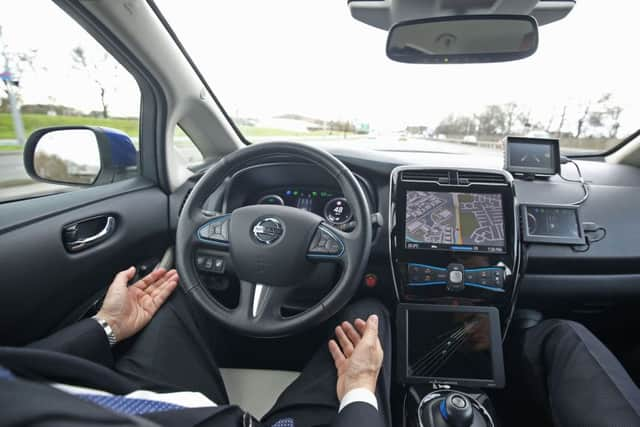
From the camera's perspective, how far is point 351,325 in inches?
63.4

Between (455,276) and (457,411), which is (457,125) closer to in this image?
(455,276)

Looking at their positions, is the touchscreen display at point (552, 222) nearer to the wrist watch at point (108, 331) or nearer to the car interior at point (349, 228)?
the car interior at point (349, 228)

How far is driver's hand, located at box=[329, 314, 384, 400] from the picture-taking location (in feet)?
4.37

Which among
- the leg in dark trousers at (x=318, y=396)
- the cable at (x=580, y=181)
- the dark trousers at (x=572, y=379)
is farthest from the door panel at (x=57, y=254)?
the cable at (x=580, y=181)

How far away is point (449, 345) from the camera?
185 cm

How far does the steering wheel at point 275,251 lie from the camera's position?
139 cm

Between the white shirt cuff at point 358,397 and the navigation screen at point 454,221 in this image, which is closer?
the white shirt cuff at point 358,397

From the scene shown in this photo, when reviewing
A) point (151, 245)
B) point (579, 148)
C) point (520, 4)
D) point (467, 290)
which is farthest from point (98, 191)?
point (579, 148)

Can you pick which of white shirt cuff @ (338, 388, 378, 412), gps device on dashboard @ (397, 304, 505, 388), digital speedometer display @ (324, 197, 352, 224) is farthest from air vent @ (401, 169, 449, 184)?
white shirt cuff @ (338, 388, 378, 412)

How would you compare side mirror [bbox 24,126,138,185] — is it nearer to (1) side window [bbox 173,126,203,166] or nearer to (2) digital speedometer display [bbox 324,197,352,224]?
(1) side window [bbox 173,126,203,166]

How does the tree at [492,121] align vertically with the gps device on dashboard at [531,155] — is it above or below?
above

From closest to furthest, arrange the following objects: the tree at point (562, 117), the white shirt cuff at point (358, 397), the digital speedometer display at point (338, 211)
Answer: the white shirt cuff at point (358, 397) < the digital speedometer display at point (338, 211) < the tree at point (562, 117)

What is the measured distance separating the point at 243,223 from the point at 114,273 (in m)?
0.69

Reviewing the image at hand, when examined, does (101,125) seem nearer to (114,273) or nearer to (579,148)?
(114,273)
